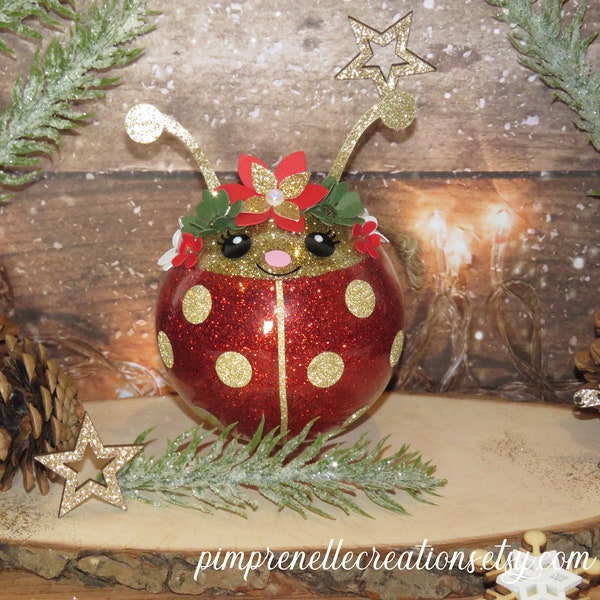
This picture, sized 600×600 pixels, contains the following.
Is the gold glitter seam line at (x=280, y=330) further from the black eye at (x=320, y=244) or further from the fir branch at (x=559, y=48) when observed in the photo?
the fir branch at (x=559, y=48)

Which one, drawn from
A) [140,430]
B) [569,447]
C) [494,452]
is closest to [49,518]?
[140,430]

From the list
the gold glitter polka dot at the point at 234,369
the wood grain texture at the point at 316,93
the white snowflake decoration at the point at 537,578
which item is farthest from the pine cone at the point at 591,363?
the gold glitter polka dot at the point at 234,369

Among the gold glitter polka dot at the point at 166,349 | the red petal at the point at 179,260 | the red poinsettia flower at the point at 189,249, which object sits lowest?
the gold glitter polka dot at the point at 166,349

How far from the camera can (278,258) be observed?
3.48ft

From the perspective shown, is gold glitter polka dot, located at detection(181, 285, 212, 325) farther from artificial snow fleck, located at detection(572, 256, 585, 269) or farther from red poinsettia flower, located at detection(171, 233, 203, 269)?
artificial snow fleck, located at detection(572, 256, 585, 269)

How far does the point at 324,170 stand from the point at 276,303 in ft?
1.19

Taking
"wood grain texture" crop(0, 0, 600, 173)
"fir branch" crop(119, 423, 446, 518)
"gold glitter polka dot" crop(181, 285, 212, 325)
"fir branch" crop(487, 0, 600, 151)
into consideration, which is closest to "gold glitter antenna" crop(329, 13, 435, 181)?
"wood grain texture" crop(0, 0, 600, 173)

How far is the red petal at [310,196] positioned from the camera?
109cm

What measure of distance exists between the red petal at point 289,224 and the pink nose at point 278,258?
29mm

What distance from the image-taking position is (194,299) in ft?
3.57

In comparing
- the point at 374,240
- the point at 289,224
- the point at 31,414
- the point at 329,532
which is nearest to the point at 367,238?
the point at 374,240

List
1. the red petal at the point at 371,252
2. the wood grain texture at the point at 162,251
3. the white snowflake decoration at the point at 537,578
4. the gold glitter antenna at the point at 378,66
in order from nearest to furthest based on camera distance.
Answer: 1. the white snowflake decoration at the point at 537,578
2. the red petal at the point at 371,252
3. the gold glitter antenna at the point at 378,66
4. the wood grain texture at the point at 162,251

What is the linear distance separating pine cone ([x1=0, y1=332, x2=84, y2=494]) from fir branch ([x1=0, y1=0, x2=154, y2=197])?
253 millimetres

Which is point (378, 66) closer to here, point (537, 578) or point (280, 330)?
point (280, 330)
